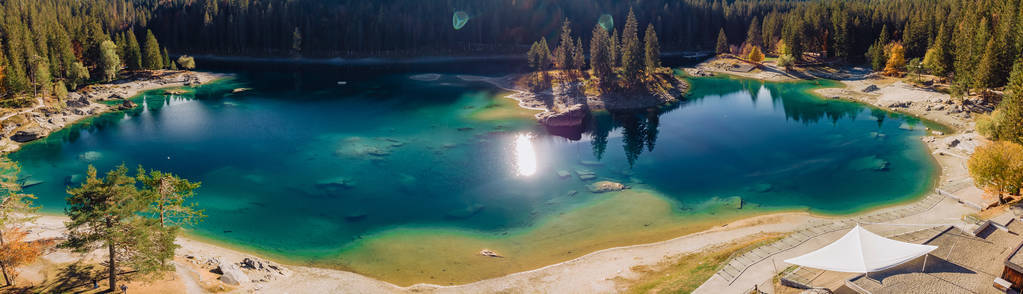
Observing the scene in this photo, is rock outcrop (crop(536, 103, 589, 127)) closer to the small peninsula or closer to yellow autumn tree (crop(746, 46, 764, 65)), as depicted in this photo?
the small peninsula

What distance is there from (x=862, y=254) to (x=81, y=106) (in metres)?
125

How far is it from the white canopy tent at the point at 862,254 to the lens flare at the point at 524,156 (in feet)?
122

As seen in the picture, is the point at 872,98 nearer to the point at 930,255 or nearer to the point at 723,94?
the point at 723,94

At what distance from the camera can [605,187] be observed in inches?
2418

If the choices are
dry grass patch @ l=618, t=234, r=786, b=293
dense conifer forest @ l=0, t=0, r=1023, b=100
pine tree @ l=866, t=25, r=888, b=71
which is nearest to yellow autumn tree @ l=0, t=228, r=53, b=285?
dry grass patch @ l=618, t=234, r=786, b=293

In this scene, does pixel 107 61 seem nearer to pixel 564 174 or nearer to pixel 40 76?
pixel 40 76

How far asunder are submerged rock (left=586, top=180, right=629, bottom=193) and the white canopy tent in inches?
1076

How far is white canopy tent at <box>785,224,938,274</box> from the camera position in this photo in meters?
32.3

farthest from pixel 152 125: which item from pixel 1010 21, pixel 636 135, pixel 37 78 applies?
pixel 1010 21

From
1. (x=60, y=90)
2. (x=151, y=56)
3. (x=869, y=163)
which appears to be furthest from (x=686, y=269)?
(x=151, y=56)

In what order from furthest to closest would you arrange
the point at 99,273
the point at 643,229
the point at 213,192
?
the point at 213,192
the point at 643,229
the point at 99,273

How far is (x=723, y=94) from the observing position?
409 ft

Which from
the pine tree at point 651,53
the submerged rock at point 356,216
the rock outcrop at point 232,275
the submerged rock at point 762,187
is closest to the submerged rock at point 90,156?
the submerged rock at point 356,216

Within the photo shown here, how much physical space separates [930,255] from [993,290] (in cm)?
422
